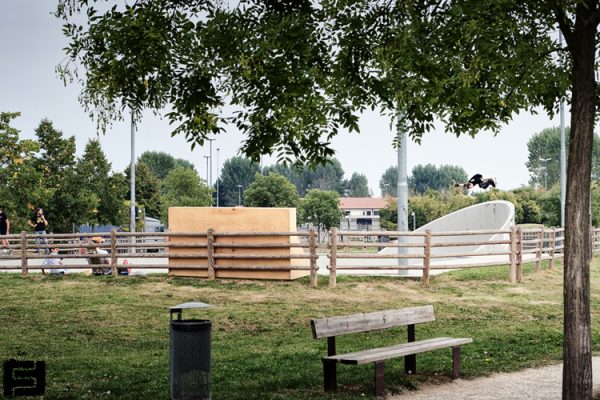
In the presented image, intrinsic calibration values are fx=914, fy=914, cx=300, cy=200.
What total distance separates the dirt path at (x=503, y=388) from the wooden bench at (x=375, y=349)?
41cm

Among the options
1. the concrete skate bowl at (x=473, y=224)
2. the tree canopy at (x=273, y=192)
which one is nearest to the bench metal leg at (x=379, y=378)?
the concrete skate bowl at (x=473, y=224)

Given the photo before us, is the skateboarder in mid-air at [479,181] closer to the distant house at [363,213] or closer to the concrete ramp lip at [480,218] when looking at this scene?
the concrete ramp lip at [480,218]

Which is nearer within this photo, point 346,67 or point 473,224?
point 346,67

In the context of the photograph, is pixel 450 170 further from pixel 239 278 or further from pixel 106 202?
pixel 239 278

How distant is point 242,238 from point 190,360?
1396 centimetres

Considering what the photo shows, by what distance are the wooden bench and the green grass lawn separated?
0.23 metres

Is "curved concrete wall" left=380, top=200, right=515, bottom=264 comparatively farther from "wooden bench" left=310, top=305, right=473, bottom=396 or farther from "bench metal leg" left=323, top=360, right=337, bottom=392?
"bench metal leg" left=323, top=360, right=337, bottom=392

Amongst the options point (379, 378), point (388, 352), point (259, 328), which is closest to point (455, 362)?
point (388, 352)

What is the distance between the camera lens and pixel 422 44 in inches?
399

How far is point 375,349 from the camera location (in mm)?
10375

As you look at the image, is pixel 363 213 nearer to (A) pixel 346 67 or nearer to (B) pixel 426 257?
(B) pixel 426 257

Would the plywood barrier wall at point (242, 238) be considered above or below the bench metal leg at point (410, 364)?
above

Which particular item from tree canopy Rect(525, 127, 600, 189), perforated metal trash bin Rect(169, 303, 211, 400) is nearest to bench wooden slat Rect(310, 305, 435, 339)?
perforated metal trash bin Rect(169, 303, 211, 400)

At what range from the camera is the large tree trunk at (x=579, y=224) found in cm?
902
